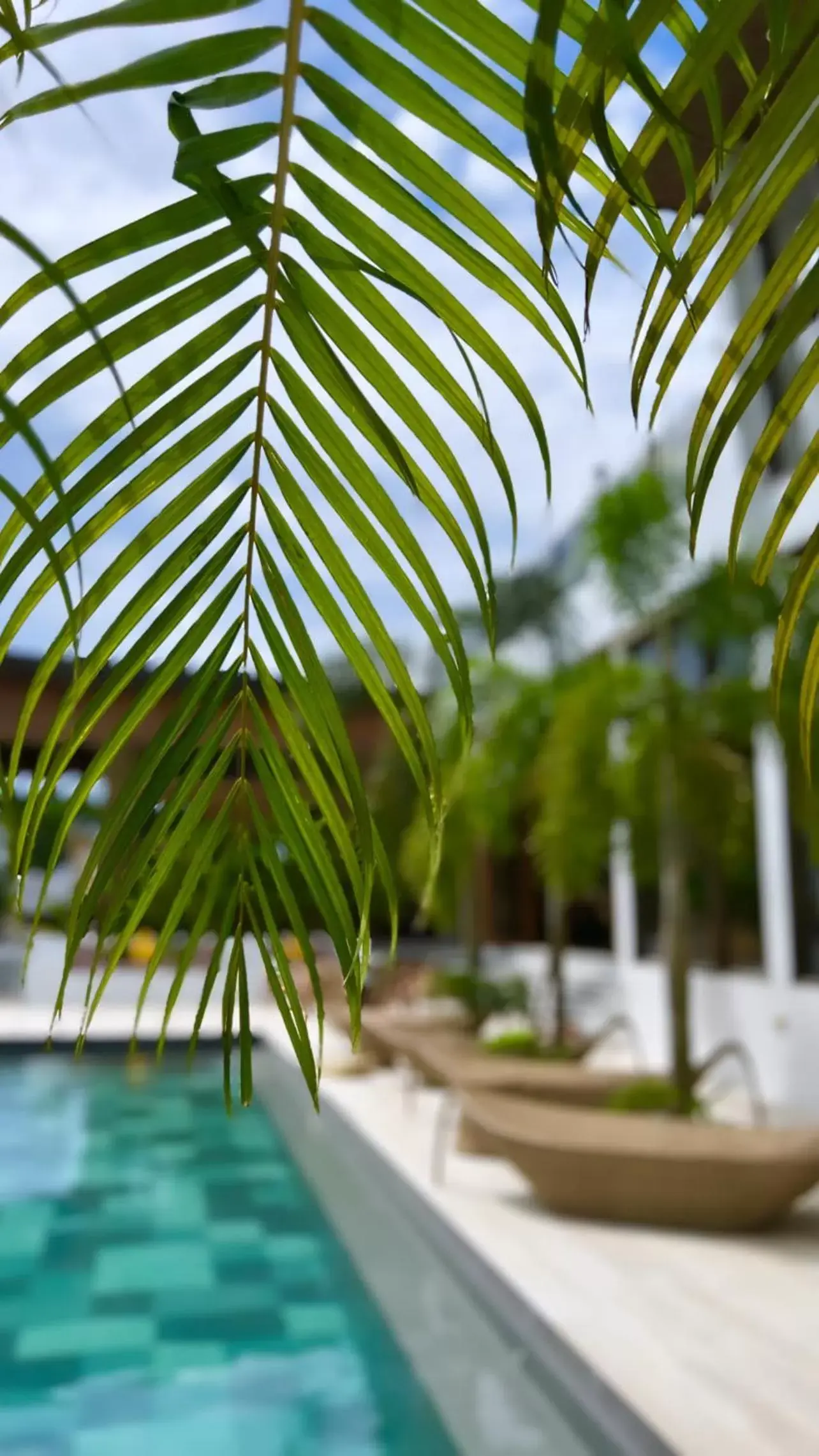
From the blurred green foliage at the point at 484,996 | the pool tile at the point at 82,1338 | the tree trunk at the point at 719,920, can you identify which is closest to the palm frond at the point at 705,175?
the pool tile at the point at 82,1338

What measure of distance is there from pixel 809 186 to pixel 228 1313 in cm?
498

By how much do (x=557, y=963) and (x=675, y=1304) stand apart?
6.99 meters

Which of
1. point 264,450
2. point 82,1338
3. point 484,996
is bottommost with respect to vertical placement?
point 82,1338

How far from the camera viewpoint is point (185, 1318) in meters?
5.29

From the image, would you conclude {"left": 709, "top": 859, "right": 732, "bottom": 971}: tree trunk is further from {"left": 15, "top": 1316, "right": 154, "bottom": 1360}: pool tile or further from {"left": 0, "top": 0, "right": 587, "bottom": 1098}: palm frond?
{"left": 0, "top": 0, "right": 587, "bottom": 1098}: palm frond

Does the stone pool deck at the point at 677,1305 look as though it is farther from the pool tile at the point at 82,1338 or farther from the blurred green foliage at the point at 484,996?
the blurred green foliage at the point at 484,996

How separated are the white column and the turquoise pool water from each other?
369 cm

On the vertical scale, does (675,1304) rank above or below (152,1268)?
above

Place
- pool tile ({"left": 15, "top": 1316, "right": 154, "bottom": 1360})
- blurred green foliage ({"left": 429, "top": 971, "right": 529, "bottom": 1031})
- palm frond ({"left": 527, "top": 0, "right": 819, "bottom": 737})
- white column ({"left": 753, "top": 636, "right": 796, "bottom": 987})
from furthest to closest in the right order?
blurred green foliage ({"left": 429, "top": 971, "right": 529, "bottom": 1031}), white column ({"left": 753, "top": 636, "right": 796, "bottom": 987}), pool tile ({"left": 15, "top": 1316, "right": 154, "bottom": 1360}), palm frond ({"left": 527, "top": 0, "right": 819, "bottom": 737})

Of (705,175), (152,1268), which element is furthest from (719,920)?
(705,175)

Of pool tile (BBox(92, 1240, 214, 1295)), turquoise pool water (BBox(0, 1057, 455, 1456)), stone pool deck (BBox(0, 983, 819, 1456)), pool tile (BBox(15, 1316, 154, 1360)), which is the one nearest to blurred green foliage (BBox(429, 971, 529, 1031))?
turquoise pool water (BBox(0, 1057, 455, 1456))

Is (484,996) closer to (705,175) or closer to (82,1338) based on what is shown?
(82,1338)

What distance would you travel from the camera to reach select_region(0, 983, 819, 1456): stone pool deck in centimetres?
352

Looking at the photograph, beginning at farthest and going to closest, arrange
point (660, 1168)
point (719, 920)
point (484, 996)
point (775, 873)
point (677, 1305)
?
point (484, 996)
point (719, 920)
point (775, 873)
point (660, 1168)
point (677, 1305)
